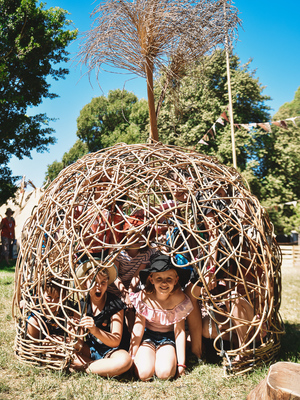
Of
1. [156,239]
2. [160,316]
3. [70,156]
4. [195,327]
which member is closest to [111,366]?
[160,316]

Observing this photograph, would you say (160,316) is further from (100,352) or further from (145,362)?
(100,352)

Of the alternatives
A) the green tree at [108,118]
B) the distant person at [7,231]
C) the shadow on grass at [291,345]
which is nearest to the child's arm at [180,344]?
the shadow on grass at [291,345]

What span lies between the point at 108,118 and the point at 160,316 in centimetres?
2181

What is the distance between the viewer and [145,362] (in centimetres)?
271

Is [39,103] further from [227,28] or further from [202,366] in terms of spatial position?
[202,366]

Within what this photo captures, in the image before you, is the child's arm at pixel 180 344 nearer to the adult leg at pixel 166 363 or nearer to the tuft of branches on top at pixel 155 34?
the adult leg at pixel 166 363

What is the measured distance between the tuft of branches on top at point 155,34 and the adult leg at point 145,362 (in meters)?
2.38

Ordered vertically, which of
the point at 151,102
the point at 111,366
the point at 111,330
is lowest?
the point at 111,366

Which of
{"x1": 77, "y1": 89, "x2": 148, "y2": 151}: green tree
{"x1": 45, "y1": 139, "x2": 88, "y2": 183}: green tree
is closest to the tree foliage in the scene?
{"x1": 77, "y1": 89, "x2": 148, "y2": 151}: green tree

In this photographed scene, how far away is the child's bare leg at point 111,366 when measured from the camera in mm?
2641

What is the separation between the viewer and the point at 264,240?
2.78 metres

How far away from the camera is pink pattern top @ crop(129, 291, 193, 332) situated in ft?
9.63

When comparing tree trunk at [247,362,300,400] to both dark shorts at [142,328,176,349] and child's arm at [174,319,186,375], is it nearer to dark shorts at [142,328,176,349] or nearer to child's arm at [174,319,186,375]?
child's arm at [174,319,186,375]

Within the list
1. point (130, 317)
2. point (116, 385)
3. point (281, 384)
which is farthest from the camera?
point (130, 317)
